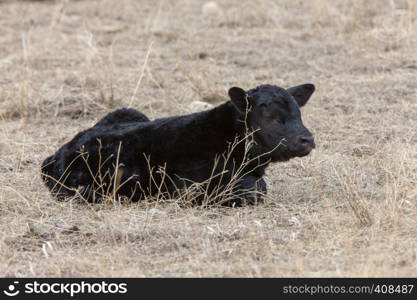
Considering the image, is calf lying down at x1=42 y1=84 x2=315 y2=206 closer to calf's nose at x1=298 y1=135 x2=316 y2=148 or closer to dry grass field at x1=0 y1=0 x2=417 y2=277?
calf's nose at x1=298 y1=135 x2=316 y2=148

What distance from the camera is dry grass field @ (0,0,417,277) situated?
23.1 feet

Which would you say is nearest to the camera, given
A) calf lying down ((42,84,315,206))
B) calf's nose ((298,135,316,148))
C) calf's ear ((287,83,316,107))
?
calf's nose ((298,135,316,148))

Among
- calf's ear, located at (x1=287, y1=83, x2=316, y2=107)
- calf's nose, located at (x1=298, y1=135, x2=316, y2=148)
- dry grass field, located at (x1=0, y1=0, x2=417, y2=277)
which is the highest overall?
calf's ear, located at (x1=287, y1=83, x2=316, y2=107)

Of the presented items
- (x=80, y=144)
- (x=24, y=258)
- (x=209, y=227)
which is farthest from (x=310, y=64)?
(x=24, y=258)

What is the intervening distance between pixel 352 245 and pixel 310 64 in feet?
22.5

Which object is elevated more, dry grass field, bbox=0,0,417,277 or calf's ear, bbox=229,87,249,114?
calf's ear, bbox=229,87,249,114

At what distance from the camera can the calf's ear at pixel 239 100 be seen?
8398mm

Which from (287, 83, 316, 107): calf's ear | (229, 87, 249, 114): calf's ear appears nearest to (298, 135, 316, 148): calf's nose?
(229, 87, 249, 114): calf's ear

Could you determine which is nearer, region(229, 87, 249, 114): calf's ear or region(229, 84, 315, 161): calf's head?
region(229, 84, 315, 161): calf's head

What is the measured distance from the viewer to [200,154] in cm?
848

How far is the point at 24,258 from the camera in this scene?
7164mm

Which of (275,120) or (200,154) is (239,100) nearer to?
(275,120)

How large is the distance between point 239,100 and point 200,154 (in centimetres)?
56

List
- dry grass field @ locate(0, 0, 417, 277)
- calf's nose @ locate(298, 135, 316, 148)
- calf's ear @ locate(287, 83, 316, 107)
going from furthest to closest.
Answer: calf's ear @ locate(287, 83, 316, 107) < calf's nose @ locate(298, 135, 316, 148) < dry grass field @ locate(0, 0, 417, 277)
